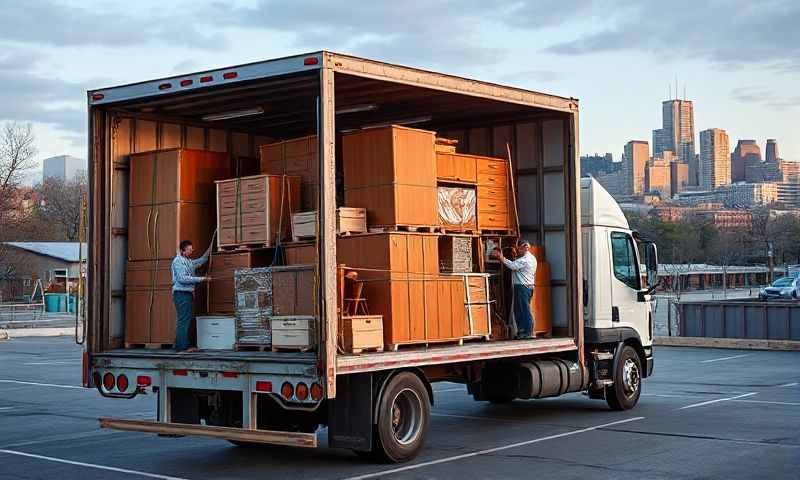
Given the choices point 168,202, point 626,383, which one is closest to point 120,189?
point 168,202

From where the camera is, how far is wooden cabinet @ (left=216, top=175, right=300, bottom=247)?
11406 millimetres

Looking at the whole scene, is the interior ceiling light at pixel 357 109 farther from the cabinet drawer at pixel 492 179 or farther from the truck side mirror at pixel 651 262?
the truck side mirror at pixel 651 262

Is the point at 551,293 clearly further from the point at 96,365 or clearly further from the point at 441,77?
the point at 96,365

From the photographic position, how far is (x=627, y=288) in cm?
1552

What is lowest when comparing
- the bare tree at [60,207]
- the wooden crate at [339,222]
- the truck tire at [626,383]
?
the truck tire at [626,383]

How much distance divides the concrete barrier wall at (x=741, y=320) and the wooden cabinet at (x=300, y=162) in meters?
22.0

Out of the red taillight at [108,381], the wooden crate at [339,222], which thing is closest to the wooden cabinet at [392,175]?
the wooden crate at [339,222]

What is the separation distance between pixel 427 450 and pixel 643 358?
517cm

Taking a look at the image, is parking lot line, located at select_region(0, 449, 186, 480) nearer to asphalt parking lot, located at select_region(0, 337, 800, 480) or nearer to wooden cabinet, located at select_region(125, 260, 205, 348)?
asphalt parking lot, located at select_region(0, 337, 800, 480)

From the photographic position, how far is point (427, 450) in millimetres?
11844

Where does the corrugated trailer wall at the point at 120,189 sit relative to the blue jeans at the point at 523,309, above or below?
above

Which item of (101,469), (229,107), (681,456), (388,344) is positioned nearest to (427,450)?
(388,344)

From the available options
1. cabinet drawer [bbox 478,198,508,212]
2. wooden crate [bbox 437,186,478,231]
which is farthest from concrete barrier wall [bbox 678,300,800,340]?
wooden crate [bbox 437,186,478,231]

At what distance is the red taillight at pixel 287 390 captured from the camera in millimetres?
9883
